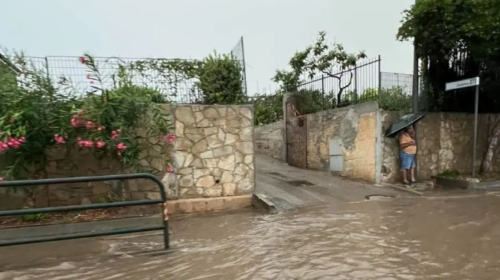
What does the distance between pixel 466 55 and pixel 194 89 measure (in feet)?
25.8

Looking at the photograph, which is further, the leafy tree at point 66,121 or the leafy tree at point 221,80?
the leafy tree at point 221,80

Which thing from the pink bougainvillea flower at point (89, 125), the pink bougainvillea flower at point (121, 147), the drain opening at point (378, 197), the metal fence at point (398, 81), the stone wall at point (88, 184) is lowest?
the drain opening at point (378, 197)

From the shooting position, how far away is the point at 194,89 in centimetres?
870

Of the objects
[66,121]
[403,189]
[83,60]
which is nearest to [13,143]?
[66,121]

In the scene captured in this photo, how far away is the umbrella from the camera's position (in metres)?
9.47

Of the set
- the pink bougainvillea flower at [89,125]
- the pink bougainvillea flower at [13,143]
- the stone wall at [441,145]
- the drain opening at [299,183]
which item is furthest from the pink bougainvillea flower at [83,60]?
the stone wall at [441,145]

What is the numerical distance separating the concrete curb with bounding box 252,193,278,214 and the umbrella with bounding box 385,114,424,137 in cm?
375

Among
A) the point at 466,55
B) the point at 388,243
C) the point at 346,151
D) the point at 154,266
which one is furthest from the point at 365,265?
the point at 466,55

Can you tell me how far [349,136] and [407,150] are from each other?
1688 mm

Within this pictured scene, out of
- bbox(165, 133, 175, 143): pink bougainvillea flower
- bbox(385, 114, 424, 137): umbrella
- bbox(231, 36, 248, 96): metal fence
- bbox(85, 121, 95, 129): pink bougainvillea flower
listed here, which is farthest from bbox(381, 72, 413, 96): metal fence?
bbox(85, 121, 95, 129): pink bougainvillea flower

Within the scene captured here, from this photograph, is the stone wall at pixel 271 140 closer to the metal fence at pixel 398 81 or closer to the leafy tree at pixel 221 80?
the metal fence at pixel 398 81

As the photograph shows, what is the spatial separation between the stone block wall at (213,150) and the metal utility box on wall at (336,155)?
3.91 meters

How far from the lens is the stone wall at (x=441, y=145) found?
9930mm

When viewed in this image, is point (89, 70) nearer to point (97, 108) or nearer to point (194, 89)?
point (97, 108)
